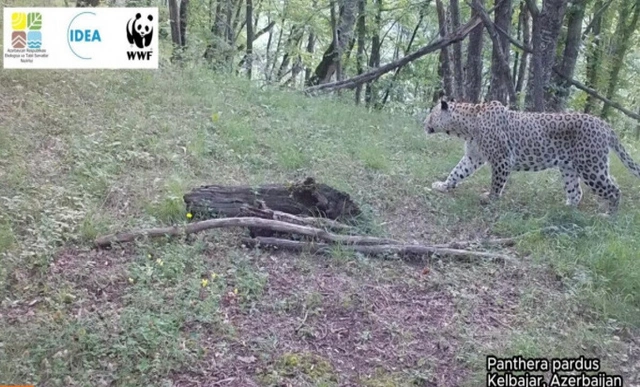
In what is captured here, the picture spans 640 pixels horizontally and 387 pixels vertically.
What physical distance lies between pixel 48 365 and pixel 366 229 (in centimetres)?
363

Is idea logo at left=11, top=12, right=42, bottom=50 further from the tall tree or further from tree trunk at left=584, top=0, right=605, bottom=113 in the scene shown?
tree trunk at left=584, top=0, right=605, bottom=113

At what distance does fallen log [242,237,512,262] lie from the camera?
6.34 metres

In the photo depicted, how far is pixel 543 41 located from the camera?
417 inches

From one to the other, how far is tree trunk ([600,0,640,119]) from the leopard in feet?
23.6

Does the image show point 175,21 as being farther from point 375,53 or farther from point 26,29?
point 375,53

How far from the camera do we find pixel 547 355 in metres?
4.88

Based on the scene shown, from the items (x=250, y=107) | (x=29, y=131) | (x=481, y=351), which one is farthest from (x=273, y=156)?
(x=481, y=351)

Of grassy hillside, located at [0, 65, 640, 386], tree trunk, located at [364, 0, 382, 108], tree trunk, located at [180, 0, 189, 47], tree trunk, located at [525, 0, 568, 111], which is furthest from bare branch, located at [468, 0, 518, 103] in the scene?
tree trunk, located at [180, 0, 189, 47]

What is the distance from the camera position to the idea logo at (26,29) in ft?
32.5

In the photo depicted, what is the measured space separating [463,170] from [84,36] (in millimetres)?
6513

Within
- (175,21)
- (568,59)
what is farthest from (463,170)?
(175,21)

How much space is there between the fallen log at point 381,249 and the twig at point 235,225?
0.09 metres

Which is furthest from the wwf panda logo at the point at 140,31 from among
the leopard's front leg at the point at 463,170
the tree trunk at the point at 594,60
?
the tree trunk at the point at 594,60

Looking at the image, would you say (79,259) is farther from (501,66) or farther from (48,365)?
(501,66)
